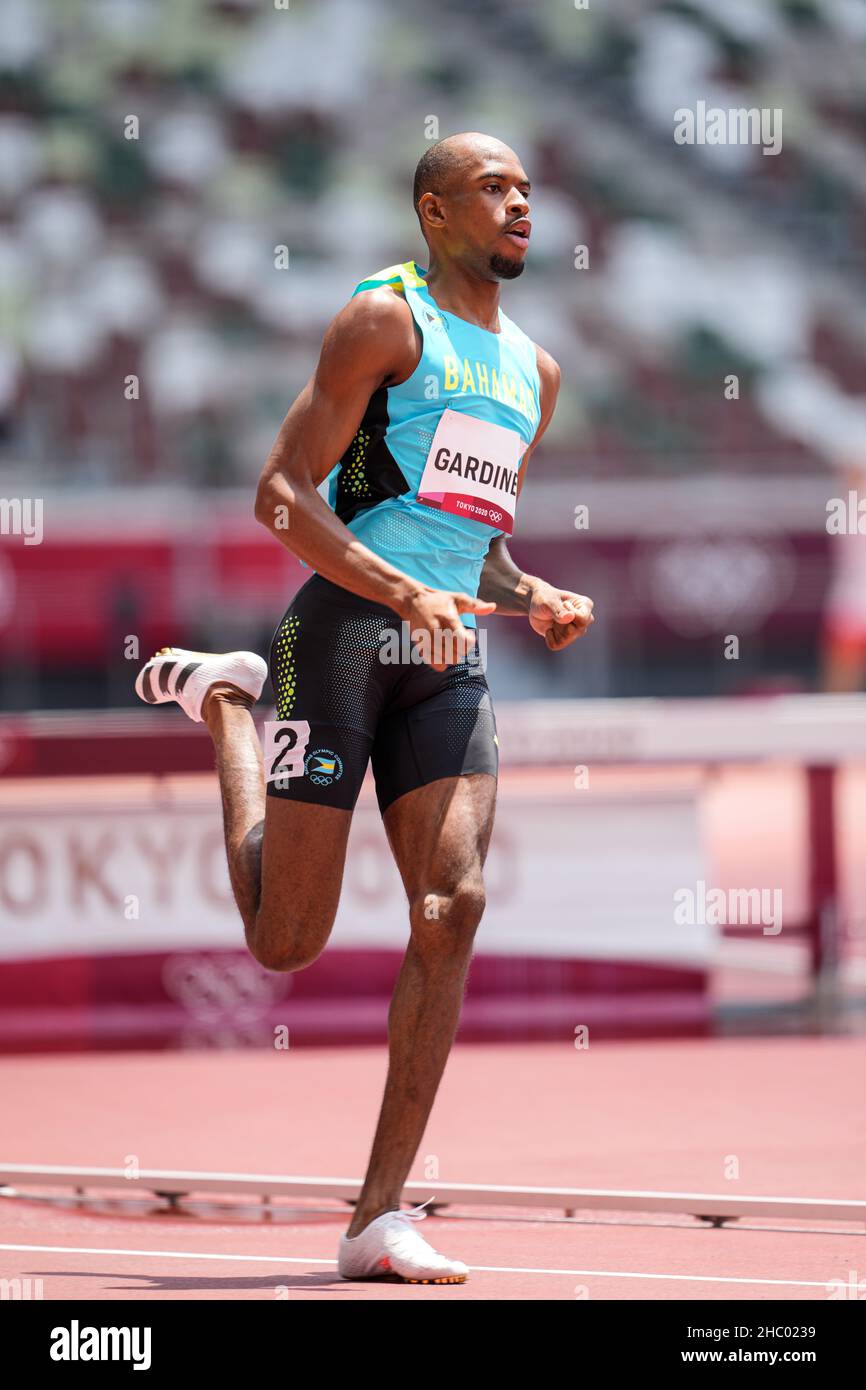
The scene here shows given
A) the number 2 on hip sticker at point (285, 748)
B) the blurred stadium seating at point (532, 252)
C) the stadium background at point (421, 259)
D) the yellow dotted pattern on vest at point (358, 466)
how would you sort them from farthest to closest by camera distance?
the blurred stadium seating at point (532, 252) → the stadium background at point (421, 259) → the yellow dotted pattern on vest at point (358, 466) → the number 2 on hip sticker at point (285, 748)

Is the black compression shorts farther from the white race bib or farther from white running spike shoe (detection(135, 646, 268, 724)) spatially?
white running spike shoe (detection(135, 646, 268, 724))

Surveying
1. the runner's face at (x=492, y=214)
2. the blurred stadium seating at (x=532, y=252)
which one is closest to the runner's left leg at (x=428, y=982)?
the runner's face at (x=492, y=214)

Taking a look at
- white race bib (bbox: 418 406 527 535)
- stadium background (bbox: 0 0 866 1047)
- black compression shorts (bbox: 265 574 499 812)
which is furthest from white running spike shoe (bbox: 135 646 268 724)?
stadium background (bbox: 0 0 866 1047)

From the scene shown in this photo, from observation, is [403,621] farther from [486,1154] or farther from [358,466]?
[486,1154]

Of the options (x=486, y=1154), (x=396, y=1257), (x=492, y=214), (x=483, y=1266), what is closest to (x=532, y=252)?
(x=486, y=1154)

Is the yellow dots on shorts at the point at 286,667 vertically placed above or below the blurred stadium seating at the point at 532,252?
below

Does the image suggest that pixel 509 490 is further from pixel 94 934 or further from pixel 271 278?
pixel 271 278

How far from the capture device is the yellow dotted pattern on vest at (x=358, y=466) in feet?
13.0

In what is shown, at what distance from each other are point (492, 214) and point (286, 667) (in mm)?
1016

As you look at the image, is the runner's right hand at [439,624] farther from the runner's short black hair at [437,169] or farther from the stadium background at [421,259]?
the stadium background at [421,259]

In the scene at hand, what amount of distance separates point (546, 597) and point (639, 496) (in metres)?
24.0

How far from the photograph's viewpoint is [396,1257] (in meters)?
3.67

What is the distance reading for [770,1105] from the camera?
652 cm
